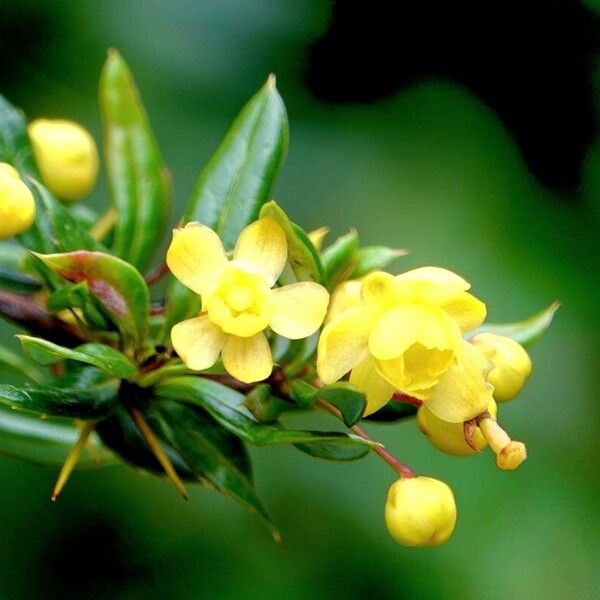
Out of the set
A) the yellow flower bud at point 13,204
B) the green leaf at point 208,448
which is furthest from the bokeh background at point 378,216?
the yellow flower bud at point 13,204

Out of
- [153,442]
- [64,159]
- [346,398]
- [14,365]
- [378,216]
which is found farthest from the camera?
[378,216]

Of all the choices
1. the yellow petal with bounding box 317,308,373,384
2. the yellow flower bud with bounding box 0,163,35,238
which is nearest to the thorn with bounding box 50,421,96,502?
the yellow flower bud with bounding box 0,163,35,238

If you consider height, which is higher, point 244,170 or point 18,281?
point 244,170

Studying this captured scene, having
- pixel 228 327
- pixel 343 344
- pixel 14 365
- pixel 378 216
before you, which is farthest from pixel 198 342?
pixel 378 216

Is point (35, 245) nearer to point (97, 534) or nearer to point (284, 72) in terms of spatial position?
point (97, 534)

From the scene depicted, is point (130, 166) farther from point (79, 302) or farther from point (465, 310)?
point (465, 310)

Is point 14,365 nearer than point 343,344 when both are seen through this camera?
No

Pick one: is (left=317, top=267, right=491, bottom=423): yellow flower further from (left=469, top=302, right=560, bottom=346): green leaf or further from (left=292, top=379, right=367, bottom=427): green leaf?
(left=469, top=302, right=560, bottom=346): green leaf
